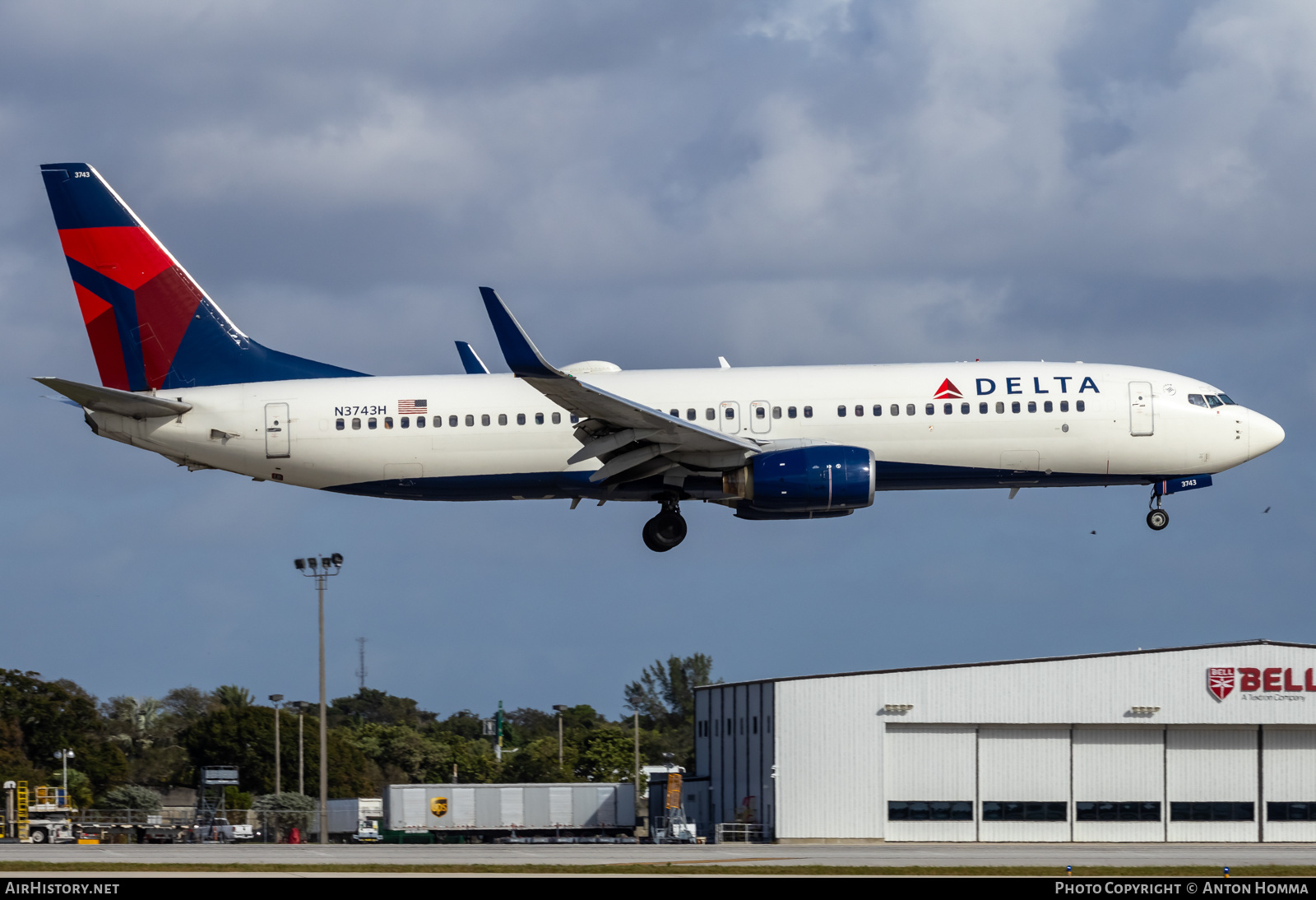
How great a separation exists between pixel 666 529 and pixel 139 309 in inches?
652

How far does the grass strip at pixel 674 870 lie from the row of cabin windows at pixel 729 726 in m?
32.0

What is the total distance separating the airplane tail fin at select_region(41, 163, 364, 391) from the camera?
45.3 meters

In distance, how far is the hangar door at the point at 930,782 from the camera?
67.4m

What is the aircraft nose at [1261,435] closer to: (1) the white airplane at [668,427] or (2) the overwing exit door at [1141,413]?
(1) the white airplane at [668,427]

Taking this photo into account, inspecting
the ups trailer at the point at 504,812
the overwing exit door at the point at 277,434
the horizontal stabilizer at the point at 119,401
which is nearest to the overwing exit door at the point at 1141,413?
the overwing exit door at the point at 277,434

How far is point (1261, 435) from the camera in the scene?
145ft

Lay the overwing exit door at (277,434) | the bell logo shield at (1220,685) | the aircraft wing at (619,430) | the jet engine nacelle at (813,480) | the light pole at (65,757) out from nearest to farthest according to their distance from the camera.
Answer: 1. the aircraft wing at (619,430)
2. the jet engine nacelle at (813,480)
3. the overwing exit door at (277,434)
4. the bell logo shield at (1220,685)
5. the light pole at (65,757)

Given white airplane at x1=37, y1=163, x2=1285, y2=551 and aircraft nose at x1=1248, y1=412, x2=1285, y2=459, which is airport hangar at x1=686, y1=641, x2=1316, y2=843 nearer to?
white airplane at x1=37, y1=163, x2=1285, y2=551

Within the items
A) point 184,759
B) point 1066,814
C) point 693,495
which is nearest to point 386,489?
point 693,495

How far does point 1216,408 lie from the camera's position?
44094 millimetres

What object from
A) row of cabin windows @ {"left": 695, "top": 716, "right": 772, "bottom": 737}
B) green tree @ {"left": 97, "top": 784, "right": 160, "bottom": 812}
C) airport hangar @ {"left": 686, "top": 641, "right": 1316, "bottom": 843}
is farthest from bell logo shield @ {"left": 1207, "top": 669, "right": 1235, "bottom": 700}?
green tree @ {"left": 97, "top": 784, "right": 160, "bottom": 812}

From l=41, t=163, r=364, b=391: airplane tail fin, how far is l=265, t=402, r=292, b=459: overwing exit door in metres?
1.79

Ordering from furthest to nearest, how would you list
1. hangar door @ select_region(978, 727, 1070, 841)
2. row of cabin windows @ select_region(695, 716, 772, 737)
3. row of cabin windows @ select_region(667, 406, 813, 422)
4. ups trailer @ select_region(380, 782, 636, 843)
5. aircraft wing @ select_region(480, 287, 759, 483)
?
ups trailer @ select_region(380, 782, 636, 843), row of cabin windows @ select_region(695, 716, 772, 737), hangar door @ select_region(978, 727, 1070, 841), row of cabin windows @ select_region(667, 406, 813, 422), aircraft wing @ select_region(480, 287, 759, 483)
